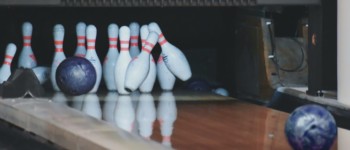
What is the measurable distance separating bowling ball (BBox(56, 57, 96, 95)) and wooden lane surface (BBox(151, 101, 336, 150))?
1.55 feet

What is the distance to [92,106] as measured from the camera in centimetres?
368

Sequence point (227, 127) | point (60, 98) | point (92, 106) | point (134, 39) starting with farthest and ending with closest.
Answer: point (134, 39)
point (60, 98)
point (92, 106)
point (227, 127)

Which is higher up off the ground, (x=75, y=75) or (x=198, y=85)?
(x=75, y=75)

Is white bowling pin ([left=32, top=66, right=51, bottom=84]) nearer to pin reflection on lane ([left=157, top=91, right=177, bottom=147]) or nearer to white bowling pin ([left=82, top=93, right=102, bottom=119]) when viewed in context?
white bowling pin ([left=82, top=93, right=102, bottom=119])

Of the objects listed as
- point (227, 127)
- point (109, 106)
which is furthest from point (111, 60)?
point (227, 127)

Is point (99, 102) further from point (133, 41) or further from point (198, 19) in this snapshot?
point (198, 19)

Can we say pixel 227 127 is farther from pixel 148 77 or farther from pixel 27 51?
pixel 27 51

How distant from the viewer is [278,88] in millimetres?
3941

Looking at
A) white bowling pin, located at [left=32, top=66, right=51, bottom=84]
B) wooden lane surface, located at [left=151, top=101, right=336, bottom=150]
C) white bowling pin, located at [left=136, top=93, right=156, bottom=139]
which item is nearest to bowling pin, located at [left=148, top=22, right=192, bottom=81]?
white bowling pin, located at [left=136, top=93, right=156, bottom=139]

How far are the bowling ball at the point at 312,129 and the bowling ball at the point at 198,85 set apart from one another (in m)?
2.15

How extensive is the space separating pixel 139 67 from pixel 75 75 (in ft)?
0.97

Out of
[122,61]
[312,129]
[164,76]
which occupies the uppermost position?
[312,129]

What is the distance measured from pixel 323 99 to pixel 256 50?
87 centimetres

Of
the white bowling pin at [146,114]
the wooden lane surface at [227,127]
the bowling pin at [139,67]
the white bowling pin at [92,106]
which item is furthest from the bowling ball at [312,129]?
the bowling pin at [139,67]
